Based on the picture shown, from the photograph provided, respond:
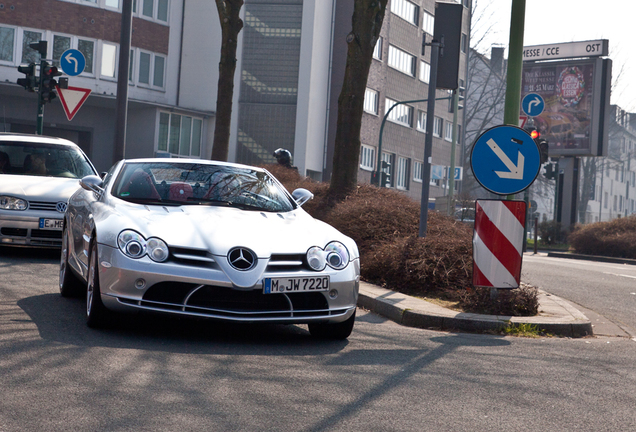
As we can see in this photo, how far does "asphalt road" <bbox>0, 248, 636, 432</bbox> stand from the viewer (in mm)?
4109

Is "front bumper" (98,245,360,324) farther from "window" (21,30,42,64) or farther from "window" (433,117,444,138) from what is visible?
"window" (433,117,444,138)

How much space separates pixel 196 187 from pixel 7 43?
27414 millimetres

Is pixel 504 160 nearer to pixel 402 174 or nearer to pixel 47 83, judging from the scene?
pixel 47 83

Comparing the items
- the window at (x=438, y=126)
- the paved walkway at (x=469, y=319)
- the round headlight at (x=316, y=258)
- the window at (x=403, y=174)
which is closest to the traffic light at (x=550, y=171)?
the window at (x=403, y=174)

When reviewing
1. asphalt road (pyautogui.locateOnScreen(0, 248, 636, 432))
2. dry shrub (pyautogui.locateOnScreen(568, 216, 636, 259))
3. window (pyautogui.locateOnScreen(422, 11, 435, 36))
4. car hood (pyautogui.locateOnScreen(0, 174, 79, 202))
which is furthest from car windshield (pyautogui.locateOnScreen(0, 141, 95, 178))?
window (pyautogui.locateOnScreen(422, 11, 435, 36))

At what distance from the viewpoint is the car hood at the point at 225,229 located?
600 cm

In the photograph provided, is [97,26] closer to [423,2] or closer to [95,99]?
[95,99]

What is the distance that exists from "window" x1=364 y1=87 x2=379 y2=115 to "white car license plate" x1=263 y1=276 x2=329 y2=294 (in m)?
37.9

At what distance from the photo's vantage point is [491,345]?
272 inches

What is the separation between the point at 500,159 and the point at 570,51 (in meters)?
31.4

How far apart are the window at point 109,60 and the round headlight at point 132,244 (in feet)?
97.6

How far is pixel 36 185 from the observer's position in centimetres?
1120

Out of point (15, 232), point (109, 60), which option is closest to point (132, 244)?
point (15, 232)

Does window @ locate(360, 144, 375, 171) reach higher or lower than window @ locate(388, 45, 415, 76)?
lower
